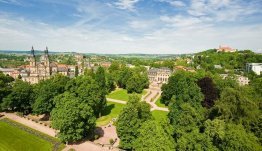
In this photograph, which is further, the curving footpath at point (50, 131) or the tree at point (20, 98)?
the tree at point (20, 98)

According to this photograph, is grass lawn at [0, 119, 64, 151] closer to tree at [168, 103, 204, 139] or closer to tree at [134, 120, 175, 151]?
tree at [134, 120, 175, 151]

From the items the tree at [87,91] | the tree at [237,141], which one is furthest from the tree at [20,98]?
the tree at [237,141]

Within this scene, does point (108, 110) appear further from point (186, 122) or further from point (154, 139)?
point (154, 139)

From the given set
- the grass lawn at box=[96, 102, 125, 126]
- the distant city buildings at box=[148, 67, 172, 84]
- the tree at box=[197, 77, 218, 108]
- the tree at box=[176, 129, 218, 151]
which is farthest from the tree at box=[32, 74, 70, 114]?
the distant city buildings at box=[148, 67, 172, 84]

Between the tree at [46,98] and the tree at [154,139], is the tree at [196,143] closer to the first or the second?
the tree at [154,139]

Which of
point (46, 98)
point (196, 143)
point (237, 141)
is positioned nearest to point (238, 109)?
point (237, 141)

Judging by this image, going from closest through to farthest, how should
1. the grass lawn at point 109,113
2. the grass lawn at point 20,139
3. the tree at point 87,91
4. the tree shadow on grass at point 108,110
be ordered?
1. the grass lawn at point 20,139
2. the tree at point 87,91
3. the grass lawn at point 109,113
4. the tree shadow on grass at point 108,110
